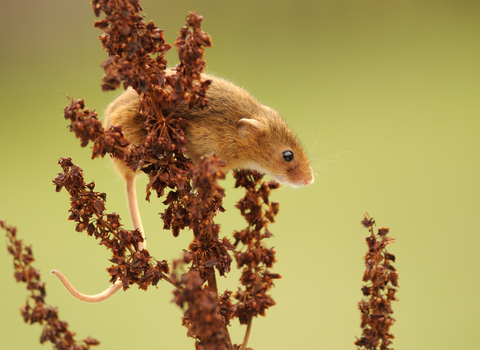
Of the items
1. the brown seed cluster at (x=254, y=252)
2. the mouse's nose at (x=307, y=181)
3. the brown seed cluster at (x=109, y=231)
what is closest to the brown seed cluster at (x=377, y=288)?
the brown seed cluster at (x=254, y=252)

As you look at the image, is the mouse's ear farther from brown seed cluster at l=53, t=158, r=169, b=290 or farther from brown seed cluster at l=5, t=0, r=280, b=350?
brown seed cluster at l=53, t=158, r=169, b=290

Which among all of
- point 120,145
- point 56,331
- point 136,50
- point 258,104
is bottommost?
point 56,331

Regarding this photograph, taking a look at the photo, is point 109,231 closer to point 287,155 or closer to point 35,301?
point 35,301

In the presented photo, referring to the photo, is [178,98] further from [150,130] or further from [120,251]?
[120,251]

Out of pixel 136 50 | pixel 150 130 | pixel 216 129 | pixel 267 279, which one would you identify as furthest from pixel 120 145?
pixel 216 129

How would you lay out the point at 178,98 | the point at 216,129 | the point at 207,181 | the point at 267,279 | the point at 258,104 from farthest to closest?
1. the point at 258,104
2. the point at 216,129
3. the point at 267,279
4. the point at 178,98
5. the point at 207,181

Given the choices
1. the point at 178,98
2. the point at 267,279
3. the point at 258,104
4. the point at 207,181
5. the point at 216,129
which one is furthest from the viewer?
the point at 258,104
